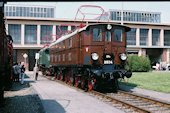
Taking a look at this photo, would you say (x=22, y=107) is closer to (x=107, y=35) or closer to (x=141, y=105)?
(x=141, y=105)

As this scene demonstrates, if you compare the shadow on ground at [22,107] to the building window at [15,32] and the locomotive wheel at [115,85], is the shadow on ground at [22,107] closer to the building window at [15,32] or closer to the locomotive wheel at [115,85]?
→ the locomotive wheel at [115,85]

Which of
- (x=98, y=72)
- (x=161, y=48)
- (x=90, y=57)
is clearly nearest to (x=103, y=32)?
(x=90, y=57)

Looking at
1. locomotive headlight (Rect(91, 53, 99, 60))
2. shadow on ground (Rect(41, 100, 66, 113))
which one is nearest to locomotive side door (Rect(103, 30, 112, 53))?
locomotive headlight (Rect(91, 53, 99, 60))

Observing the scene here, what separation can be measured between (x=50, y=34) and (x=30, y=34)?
422cm

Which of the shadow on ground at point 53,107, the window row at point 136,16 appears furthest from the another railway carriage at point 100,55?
the window row at point 136,16

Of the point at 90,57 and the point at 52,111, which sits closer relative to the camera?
the point at 52,111

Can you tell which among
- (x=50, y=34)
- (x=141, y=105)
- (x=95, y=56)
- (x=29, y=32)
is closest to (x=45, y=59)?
(x=95, y=56)

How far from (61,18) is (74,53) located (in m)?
34.1

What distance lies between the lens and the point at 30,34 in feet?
149

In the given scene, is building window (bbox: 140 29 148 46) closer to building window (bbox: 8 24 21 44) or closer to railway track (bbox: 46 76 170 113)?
building window (bbox: 8 24 21 44)

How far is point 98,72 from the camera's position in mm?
11430

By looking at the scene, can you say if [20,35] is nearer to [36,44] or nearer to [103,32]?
[36,44]

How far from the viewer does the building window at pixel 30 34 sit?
1793 inches

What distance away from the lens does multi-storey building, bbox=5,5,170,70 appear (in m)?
44.9
